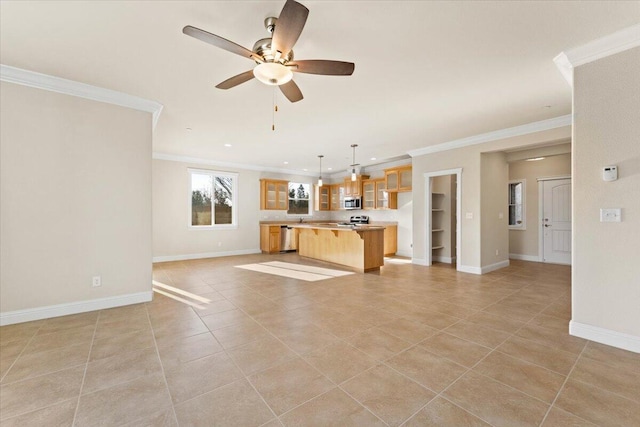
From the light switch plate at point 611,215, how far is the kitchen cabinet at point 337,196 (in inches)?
281

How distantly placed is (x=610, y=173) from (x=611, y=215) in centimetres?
39

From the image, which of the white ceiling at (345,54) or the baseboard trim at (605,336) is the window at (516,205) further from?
the baseboard trim at (605,336)

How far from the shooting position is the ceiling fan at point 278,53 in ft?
5.73

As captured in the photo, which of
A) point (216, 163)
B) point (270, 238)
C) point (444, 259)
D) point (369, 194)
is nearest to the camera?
point (444, 259)

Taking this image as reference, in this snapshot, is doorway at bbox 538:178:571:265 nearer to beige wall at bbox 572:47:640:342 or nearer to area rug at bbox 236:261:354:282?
beige wall at bbox 572:47:640:342

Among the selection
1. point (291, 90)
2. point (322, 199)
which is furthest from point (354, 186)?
point (291, 90)

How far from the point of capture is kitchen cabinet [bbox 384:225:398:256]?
305 inches

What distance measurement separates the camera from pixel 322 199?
975 centimetres

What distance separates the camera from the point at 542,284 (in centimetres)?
452

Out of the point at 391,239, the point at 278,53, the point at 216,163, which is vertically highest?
the point at 216,163

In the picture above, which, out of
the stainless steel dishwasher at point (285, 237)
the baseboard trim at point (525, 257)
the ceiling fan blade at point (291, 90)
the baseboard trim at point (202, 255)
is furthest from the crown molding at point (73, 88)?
the baseboard trim at point (525, 257)

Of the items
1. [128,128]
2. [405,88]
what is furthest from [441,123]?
[128,128]

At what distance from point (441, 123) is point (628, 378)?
148 inches

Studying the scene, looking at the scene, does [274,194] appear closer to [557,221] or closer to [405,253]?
[405,253]
